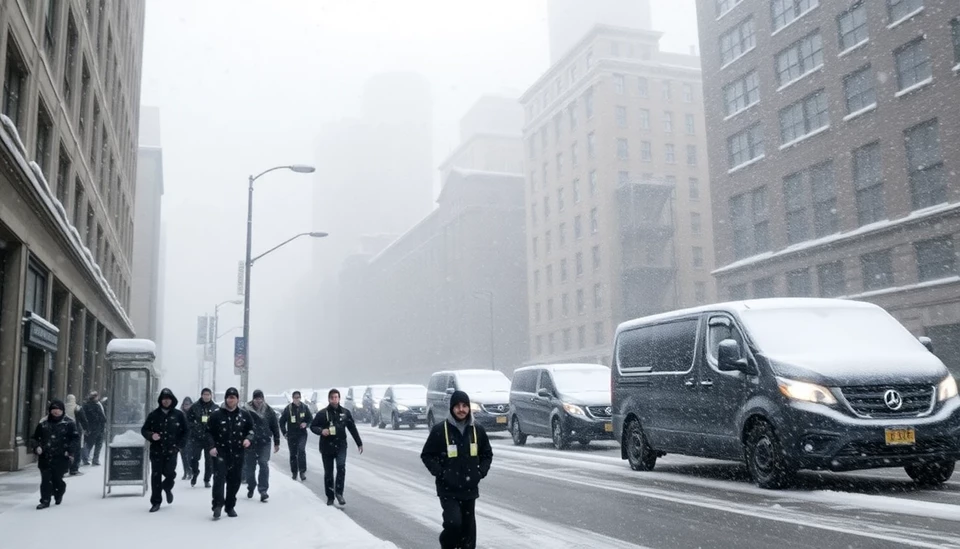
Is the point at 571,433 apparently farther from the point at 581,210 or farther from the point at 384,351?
the point at 384,351

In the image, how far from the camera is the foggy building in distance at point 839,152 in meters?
33.5

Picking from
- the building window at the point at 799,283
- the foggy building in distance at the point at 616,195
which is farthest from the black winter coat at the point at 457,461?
the foggy building in distance at the point at 616,195

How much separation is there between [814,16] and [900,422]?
3625 cm

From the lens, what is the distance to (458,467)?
20.6ft

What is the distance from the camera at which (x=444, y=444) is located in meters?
6.41

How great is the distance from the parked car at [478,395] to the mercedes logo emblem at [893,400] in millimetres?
15023

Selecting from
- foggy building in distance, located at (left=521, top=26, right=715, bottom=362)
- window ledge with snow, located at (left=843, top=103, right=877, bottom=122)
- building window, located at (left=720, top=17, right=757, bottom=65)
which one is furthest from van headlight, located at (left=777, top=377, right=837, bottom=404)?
foggy building in distance, located at (left=521, top=26, right=715, bottom=362)

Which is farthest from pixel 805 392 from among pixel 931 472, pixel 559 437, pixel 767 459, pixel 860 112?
pixel 860 112

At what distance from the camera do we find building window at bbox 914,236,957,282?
32975mm

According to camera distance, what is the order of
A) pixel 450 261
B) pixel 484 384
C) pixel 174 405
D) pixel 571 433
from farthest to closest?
pixel 450 261 → pixel 484 384 → pixel 571 433 → pixel 174 405

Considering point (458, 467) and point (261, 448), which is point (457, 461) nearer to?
point (458, 467)

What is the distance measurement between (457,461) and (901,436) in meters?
6.02

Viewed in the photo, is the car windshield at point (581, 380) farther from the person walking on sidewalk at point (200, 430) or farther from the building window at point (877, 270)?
the building window at point (877, 270)

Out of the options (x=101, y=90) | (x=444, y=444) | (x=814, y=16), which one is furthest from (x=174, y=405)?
(x=814, y=16)
